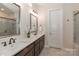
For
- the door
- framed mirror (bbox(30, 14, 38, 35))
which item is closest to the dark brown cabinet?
framed mirror (bbox(30, 14, 38, 35))

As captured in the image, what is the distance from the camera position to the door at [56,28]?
4941mm

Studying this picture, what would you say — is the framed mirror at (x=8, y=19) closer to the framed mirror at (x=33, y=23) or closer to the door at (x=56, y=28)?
the framed mirror at (x=33, y=23)

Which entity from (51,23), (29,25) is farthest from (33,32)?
(51,23)

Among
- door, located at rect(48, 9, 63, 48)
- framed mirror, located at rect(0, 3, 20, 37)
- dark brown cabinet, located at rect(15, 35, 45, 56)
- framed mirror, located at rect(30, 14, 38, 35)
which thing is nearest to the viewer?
dark brown cabinet, located at rect(15, 35, 45, 56)

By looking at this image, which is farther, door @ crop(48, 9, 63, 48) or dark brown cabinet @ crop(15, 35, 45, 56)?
door @ crop(48, 9, 63, 48)

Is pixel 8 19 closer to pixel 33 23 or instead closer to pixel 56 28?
pixel 33 23

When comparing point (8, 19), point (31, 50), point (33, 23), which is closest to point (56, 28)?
point (33, 23)

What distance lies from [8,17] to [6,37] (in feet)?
1.32

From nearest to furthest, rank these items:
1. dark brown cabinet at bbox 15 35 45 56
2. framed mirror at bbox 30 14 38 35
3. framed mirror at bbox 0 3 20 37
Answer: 1. dark brown cabinet at bbox 15 35 45 56
2. framed mirror at bbox 0 3 20 37
3. framed mirror at bbox 30 14 38 35

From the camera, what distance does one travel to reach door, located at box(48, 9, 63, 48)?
4.94m

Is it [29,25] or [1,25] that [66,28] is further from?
[1,25]

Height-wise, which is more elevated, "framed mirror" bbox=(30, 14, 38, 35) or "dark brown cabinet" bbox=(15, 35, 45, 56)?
"framed mirror" bbox=(30, 14, 38, 35)

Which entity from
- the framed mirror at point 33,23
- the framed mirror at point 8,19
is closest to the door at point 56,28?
the framed mirror at point 33,23

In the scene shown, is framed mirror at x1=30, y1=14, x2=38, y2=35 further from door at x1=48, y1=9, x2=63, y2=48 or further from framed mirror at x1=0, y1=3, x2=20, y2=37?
framed mirror at x1=0, y1=3, x2=20, y2=37
